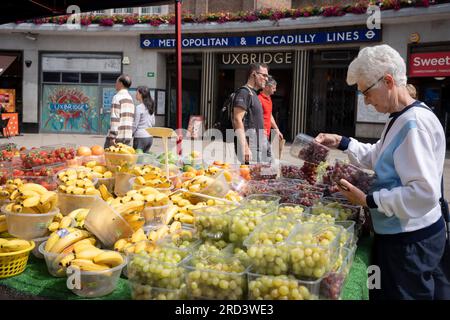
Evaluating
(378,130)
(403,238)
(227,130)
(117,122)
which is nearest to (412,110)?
(403,238)

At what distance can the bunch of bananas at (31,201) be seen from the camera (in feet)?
8.70

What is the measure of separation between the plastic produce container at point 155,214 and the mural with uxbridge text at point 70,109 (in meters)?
18.0

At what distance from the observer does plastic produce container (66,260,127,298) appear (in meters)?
2.14

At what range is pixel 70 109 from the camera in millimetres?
20078

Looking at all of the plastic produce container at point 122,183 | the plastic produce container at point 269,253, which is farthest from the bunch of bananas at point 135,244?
the plastic produce container at point 122,183

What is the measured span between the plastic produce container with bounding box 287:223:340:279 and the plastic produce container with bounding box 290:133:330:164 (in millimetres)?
1377

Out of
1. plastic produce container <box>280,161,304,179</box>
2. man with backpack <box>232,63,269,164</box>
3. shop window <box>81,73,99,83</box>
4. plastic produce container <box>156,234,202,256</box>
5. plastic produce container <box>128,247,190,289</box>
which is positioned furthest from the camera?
shop window <box>81,73,99,83</box>

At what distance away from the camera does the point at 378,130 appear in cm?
1525

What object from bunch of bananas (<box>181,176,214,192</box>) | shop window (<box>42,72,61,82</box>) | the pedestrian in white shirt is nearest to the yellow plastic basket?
bunch of bananas (<box>181,176,214,192</box>)

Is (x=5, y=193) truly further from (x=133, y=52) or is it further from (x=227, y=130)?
(x=133, y=52)

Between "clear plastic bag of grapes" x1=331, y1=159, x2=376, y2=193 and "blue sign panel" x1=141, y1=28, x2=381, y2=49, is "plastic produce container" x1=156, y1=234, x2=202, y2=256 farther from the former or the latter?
"blue sign panel" x1=141, y1=28, x2=381, y2=49

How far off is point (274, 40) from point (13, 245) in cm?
1546

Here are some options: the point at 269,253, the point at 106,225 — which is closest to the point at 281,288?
the point at 269,253

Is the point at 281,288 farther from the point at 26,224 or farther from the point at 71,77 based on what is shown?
the point at 71,77
